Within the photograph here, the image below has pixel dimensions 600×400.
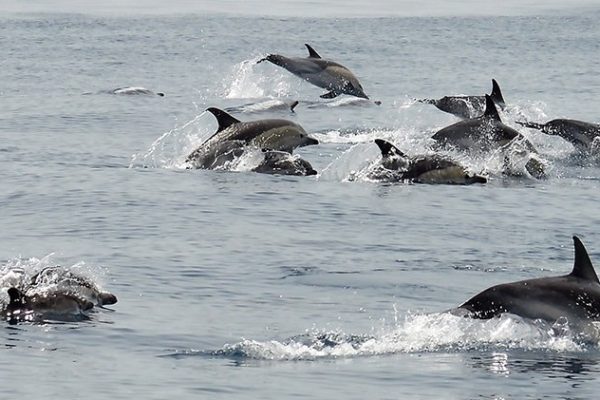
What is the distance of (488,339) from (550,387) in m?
1.38

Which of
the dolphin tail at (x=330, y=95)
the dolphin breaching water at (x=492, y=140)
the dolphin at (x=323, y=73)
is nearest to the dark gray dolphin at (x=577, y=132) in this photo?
the dolphin breaching water at (x=492, y=140)

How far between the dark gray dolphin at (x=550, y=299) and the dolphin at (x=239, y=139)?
Result: 10.9m

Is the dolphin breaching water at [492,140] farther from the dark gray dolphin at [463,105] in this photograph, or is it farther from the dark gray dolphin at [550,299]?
the dark gray dolphin at [550,299]

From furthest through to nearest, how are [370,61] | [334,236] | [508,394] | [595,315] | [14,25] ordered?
[14,25] → [370,61] → [334,236] → [595,315] → [508,394]

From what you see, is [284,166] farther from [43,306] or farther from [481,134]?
[43,306]

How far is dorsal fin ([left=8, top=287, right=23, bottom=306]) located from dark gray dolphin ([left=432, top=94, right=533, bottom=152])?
36.4 feet

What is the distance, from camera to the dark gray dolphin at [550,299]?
12.5 metres

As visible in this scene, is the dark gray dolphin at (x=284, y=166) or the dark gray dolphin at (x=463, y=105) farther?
the dark gray dolphin at (x=463, y=105)

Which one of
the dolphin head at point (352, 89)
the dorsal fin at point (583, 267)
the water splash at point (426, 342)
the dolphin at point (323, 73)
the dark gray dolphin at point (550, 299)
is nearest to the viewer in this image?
the water splash at point (426, 342)

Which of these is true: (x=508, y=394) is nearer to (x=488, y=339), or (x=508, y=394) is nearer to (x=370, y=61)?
(x=488, y=339)

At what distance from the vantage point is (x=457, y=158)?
23.2 m

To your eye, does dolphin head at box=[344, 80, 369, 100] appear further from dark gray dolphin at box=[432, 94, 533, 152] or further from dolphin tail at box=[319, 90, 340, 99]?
dark gray dolphin at box=[432, 94, 533, 152]

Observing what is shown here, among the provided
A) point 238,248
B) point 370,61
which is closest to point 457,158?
point 238,248

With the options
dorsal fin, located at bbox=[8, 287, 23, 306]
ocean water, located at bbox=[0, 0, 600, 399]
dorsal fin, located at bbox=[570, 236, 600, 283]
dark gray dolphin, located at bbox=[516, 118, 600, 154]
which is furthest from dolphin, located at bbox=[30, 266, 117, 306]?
dark gray dolphin, located at bbox=[516, 118, 600, 154]
